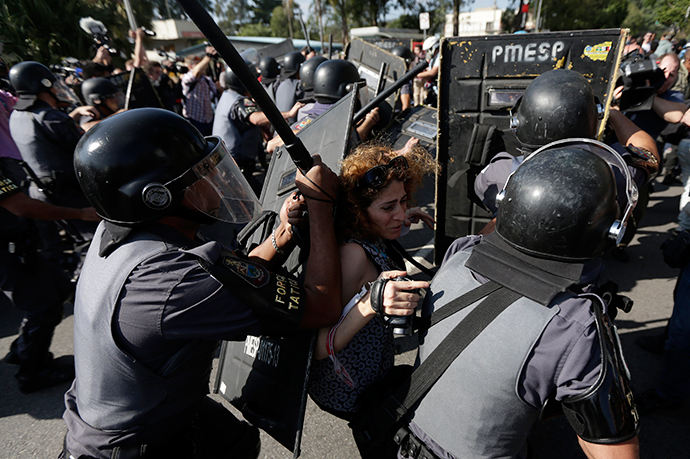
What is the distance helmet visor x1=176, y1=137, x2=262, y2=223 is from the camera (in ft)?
4.68

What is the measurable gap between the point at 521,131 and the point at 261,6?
88.0 metres

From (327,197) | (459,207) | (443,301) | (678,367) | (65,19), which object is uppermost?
(65,19)

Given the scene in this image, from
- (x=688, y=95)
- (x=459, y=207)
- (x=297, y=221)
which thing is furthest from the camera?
(x=688, y=95)

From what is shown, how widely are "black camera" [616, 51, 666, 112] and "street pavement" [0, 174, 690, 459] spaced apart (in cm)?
171

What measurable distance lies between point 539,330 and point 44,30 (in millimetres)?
15678

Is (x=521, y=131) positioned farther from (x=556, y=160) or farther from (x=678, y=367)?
(x=678, y=367)

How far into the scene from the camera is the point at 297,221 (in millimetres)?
1599

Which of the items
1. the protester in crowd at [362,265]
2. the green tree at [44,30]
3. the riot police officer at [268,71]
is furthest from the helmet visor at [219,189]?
the green tree at [44,30]

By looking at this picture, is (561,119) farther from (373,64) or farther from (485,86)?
(373,64)

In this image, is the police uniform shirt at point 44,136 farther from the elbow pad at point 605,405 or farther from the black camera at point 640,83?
the black camera at point 640,83

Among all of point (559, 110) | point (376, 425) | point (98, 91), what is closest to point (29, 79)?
point (98, 91)

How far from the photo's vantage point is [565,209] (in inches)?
41.8

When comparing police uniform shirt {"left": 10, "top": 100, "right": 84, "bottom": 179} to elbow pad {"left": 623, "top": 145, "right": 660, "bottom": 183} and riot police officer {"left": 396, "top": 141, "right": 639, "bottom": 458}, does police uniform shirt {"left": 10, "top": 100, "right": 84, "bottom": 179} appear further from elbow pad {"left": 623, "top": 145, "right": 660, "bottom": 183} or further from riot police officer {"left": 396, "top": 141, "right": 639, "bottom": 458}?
elbow pad {"left": 623, "top": 145, "right": 660, "bottom": 183}

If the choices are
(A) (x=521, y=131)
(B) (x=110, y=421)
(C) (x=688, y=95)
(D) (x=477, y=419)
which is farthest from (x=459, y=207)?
(C) (x=688, y=95)
